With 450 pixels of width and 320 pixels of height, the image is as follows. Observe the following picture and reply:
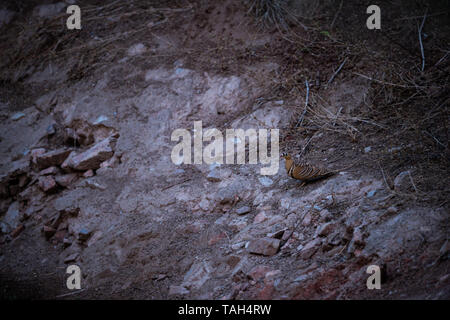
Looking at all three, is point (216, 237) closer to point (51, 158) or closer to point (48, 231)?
point (48, 231)

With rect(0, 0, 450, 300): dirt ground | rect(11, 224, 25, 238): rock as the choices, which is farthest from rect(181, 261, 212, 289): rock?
rect(11, 224, 25, 238): rock

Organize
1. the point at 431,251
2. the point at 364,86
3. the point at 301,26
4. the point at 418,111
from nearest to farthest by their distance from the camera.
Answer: the point at 431,251
the point at 418,111
the point at 364,86
the point at 301,26

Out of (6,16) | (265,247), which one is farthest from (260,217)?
(6,16)

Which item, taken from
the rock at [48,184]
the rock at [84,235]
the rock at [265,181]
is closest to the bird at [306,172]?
the rock at [265,181]

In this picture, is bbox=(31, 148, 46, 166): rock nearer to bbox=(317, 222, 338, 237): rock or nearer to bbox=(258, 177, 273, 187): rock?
bbox=(258, 177, 273, 187): rock

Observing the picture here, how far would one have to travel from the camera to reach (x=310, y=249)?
2.66 meters

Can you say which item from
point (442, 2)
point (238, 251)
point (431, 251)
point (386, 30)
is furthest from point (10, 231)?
point (442, 2)

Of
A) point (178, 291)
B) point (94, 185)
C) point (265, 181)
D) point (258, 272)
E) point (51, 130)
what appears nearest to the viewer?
point (258, 272)

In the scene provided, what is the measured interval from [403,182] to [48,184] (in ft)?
11.3

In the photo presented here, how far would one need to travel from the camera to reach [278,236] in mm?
2869

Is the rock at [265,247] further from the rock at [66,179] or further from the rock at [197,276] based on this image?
the rock at [66,179]

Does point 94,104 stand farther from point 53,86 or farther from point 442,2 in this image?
point 442,2

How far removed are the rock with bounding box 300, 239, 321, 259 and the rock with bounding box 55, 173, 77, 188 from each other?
268 centimetres

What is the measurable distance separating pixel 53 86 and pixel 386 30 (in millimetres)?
4088
